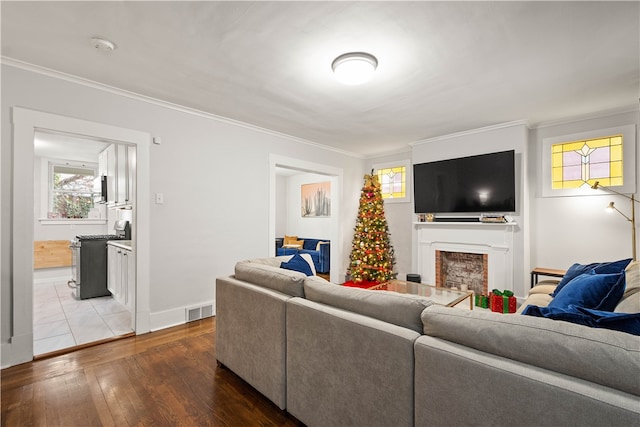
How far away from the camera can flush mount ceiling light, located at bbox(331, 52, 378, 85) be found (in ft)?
7.81

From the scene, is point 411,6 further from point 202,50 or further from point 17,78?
point 17,78

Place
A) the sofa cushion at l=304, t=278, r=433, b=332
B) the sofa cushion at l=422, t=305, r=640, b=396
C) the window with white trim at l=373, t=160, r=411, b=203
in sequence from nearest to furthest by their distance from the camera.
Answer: the sofa cushion at l=422, t=305, r=640, b=396
the sofa cushion at l=304, t=278, r=433, b=332
the window with white trim at l=373, t=160, r=411, b=203

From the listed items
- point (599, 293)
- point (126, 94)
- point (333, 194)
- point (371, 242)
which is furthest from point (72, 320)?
point (599, 293)

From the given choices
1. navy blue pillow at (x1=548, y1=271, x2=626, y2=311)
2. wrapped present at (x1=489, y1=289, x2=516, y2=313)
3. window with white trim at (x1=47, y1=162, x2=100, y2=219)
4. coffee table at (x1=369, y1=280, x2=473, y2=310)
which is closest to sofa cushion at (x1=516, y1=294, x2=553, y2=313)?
coffee table at (x1=369, y1=280, x2=473, y2=310)

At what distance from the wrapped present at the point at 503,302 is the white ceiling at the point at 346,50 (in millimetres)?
2336

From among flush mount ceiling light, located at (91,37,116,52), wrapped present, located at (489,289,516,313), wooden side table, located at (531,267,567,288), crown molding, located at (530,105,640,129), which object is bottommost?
wrapped present, located at (489,289,516,313)

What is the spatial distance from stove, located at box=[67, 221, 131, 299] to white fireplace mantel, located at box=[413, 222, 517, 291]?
Answer: 4.77m

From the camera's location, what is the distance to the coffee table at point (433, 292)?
3211mm

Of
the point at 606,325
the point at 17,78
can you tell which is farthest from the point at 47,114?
the point at 606,325

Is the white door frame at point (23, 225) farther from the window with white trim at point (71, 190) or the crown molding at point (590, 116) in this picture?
the crown molding at point (590, 116)

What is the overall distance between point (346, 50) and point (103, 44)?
185cm

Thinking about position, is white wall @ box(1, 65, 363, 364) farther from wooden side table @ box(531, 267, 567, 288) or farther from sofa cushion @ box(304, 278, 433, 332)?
wooden side table @ box(531, 267, 567, 288)

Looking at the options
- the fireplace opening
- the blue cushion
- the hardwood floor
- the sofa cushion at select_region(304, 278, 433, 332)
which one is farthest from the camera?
the fireplace opening

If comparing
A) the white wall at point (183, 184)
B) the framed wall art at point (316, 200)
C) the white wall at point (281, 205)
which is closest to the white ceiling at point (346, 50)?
the white wall at point (183, 184)
